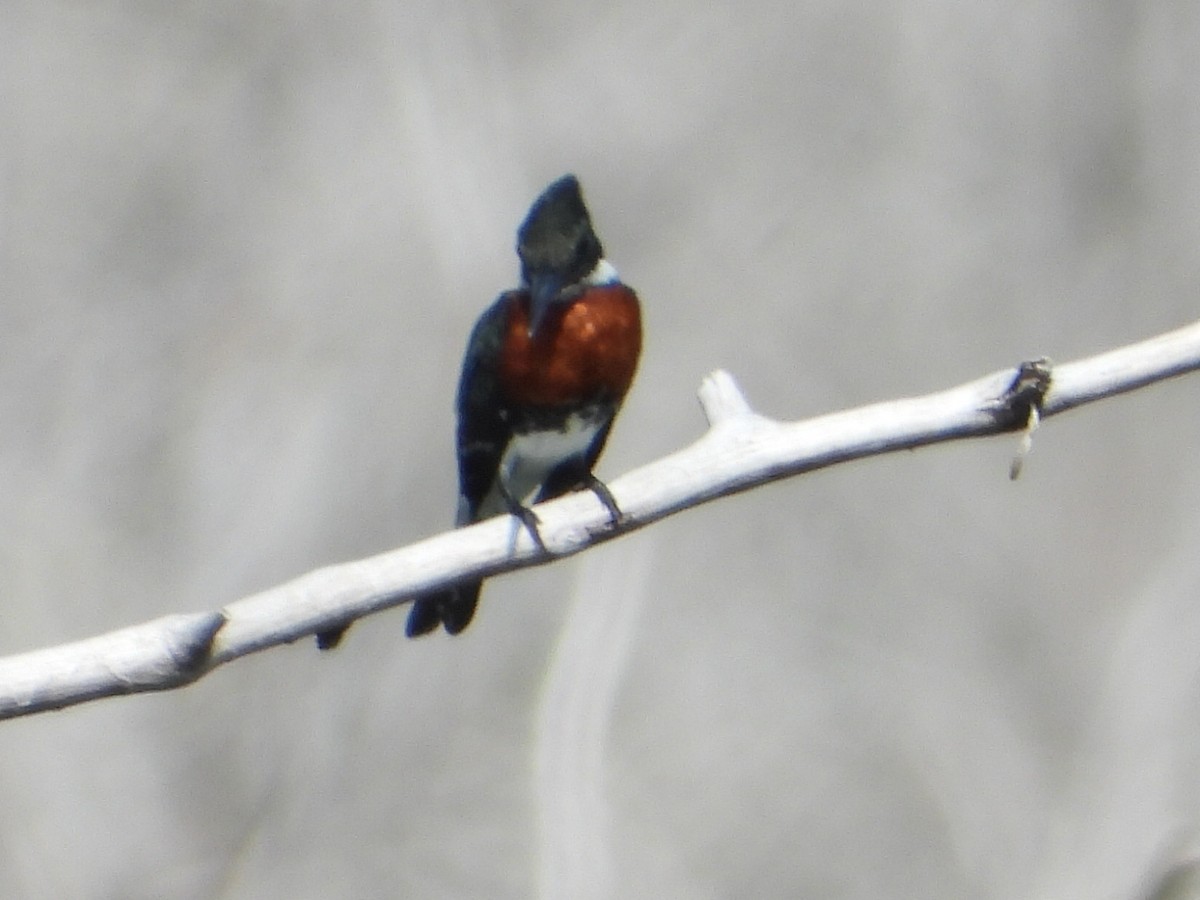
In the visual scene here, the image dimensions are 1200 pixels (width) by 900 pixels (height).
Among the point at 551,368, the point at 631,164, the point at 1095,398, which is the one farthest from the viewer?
the point at 631,164

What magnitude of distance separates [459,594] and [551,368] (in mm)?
406

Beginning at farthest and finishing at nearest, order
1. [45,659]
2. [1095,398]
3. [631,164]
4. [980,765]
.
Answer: [980,765] → [631,164] → [1095,398] → [45,659]

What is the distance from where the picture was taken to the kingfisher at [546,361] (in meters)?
2.54

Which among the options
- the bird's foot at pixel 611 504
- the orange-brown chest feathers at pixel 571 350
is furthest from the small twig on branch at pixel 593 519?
the orange-brown chest feathers at pixel 571 350

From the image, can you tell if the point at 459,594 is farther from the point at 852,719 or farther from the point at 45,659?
the point at 852,719

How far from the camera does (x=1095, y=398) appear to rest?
182 centimetres

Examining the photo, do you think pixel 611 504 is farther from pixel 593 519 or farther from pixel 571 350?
pixel 571 350

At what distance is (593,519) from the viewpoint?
6.40ft

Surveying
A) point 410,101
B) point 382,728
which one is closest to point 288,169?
point 410,101

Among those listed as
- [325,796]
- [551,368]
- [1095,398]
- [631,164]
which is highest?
[631,164]

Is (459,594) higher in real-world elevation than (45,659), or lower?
higher

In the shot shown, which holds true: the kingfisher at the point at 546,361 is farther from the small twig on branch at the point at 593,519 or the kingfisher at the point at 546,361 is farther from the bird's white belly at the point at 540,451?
the small twig on branch at the point at 593,519

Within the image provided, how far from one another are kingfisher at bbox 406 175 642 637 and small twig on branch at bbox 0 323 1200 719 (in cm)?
59

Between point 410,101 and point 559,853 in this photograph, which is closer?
point 410,101
